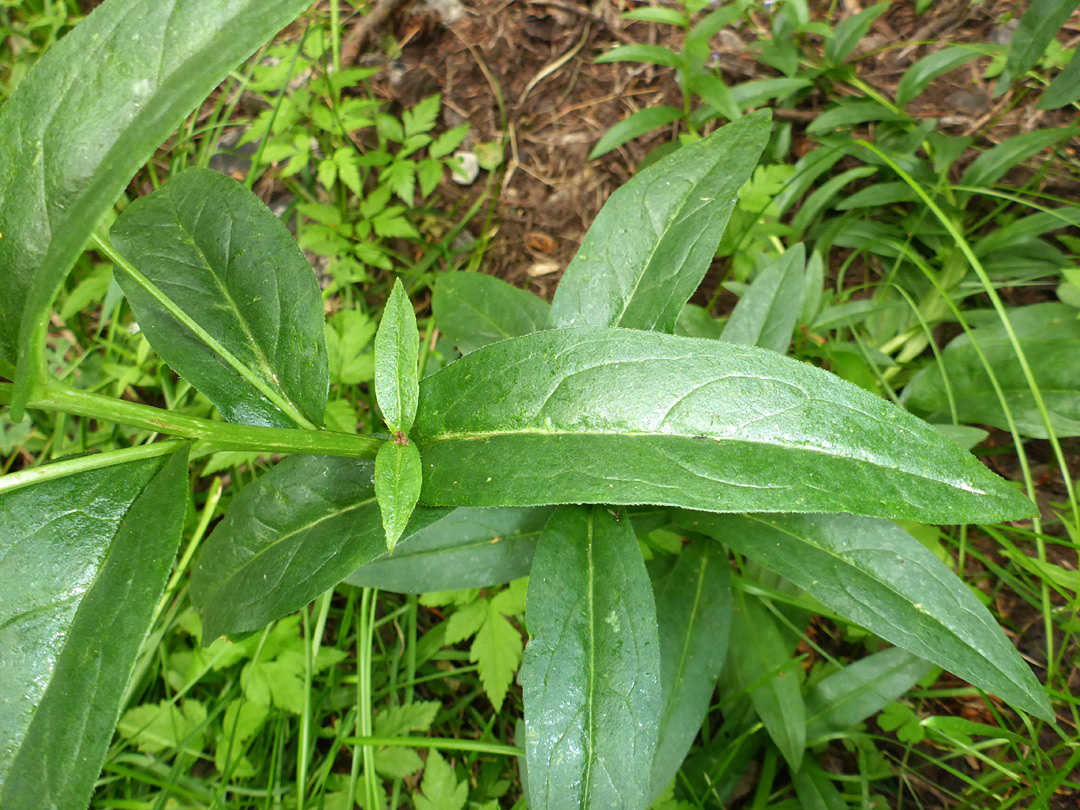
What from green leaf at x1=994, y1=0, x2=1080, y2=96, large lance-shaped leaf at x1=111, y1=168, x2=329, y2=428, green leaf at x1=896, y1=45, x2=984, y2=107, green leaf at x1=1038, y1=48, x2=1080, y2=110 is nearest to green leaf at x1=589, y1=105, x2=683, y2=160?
green leaf at x1=896, y1=45, x2=984, y2=107

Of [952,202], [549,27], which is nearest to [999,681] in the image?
[952,202]

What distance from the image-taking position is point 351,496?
123 centimetres

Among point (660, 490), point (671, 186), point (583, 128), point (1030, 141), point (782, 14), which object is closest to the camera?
point (660, 490)

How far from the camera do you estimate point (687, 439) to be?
100cm

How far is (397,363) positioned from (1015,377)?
1848 millimetres

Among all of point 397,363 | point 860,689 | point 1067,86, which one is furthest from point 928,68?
point 397,363

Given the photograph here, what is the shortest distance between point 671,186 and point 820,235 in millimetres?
1270

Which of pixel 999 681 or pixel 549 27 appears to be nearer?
pixel 999 681

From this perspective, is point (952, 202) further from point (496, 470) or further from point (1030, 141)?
point (496, 470)

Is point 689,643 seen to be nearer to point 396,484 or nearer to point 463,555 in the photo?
point 463,555

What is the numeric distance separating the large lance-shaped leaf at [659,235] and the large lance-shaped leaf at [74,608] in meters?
0.84

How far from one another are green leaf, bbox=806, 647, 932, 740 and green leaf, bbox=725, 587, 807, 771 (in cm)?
12

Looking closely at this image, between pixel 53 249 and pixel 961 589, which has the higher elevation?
pixel 53 249

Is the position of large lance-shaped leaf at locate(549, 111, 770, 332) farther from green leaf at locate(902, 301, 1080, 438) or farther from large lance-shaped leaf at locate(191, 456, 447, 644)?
green leaf at locate(902, 301, 1080, 438)
